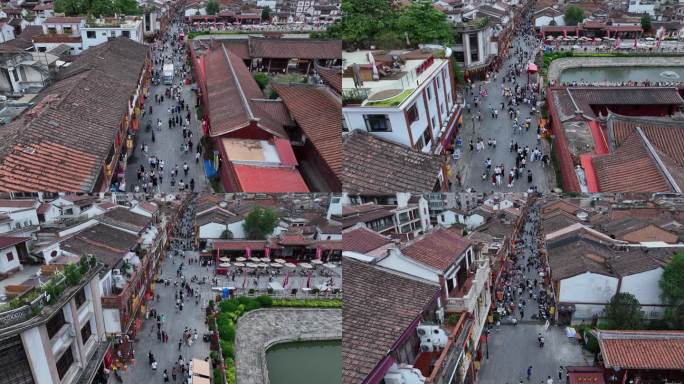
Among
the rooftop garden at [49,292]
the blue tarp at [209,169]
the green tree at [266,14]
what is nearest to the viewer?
the blue tarp at [209,169]

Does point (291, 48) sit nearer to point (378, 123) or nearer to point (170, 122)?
point (170, 122)

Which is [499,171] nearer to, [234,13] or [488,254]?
[488,254]

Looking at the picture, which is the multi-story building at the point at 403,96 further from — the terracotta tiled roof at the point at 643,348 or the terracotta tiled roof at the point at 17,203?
the terracotta tiled roof at the point at 643,348

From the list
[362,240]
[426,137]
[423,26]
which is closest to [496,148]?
[426,137]

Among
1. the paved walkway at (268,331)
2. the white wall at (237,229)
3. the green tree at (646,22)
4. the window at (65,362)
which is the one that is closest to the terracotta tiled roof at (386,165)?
the white wall at (237,229)

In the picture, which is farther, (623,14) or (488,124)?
(623,14)

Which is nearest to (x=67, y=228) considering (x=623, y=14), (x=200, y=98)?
(x=200, y=98)
